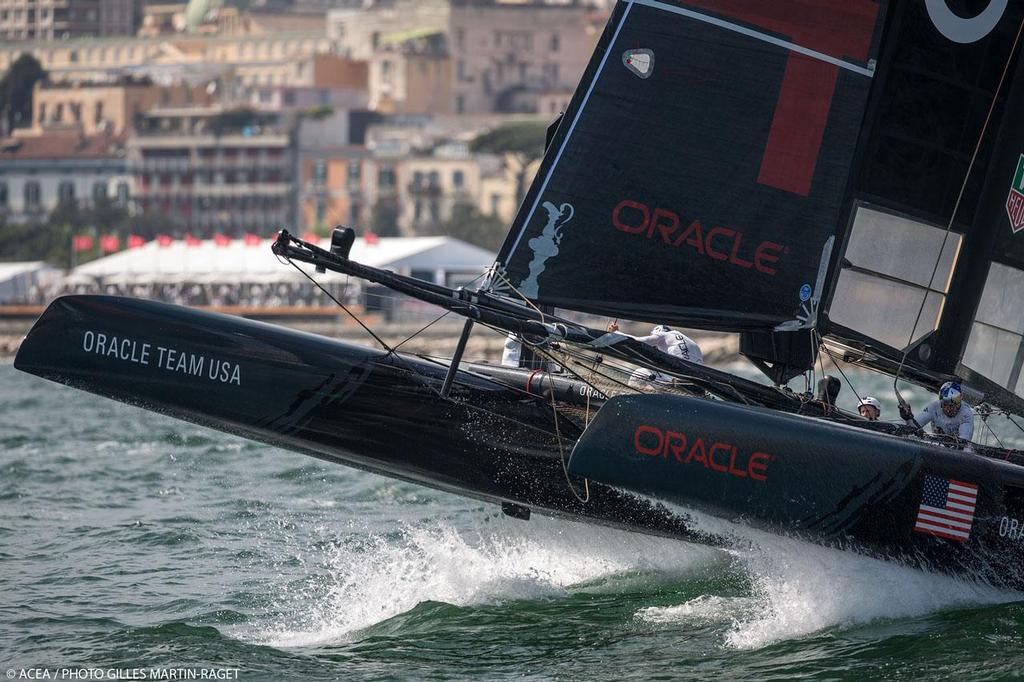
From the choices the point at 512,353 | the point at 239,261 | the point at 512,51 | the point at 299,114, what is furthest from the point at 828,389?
the point at 512,51

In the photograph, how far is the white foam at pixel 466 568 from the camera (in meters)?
7.73

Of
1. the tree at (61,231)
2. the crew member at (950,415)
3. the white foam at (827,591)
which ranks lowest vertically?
the tree at (61,231)

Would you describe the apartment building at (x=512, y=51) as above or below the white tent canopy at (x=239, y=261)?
above

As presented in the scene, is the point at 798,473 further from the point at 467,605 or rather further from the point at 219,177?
the point at 219,177

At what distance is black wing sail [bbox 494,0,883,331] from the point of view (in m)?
7.68

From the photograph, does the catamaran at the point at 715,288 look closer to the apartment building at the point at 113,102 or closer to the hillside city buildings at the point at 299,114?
the hillside city buildings at the point at 299,114

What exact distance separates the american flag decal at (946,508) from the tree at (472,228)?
5504 centimetres

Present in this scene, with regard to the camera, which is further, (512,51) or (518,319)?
(512,51)

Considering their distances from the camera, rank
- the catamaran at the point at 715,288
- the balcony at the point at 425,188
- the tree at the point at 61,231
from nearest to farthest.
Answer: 1. the catamaran at the point at 715,288
2. the tree at the point at 61,231
3. the balcony at the point at 425,188

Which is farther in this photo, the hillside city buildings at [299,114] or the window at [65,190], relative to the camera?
the window at [65,190]

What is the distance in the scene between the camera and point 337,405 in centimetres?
798

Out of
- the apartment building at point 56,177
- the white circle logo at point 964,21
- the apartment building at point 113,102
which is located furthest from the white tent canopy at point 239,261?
the apartment building at point 113,102

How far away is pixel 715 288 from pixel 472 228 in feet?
185

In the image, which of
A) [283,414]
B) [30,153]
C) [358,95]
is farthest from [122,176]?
[283,414]
